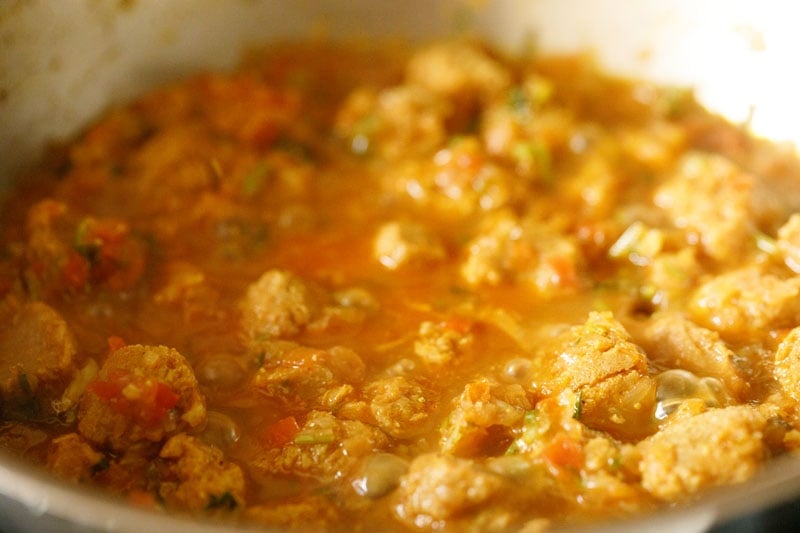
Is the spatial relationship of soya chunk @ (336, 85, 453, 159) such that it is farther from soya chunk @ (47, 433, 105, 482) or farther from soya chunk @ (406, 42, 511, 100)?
A: soya chunk @ (47, 433, 105, 482)

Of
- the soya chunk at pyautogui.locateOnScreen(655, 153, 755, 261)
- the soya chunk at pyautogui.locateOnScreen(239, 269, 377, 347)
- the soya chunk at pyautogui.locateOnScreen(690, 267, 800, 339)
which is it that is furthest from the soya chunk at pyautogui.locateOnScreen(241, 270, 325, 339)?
the soya chunk at pyautogui.locateOnScreen(655, 153, 755, 261)

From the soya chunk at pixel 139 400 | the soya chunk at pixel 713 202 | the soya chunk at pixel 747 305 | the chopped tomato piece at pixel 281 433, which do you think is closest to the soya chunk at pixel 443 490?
the chopped tomato piece at pixel 281 433

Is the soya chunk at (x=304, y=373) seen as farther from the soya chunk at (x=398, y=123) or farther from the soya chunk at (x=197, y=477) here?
the soya chunk at (x=398, y=123)

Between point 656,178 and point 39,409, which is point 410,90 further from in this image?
point 39,409

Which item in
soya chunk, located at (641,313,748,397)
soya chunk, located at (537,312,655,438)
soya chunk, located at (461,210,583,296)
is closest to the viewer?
soya chunk, located at (537,312,655,438)

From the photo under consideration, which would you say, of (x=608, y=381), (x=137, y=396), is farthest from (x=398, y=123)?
(x=137, y=396)

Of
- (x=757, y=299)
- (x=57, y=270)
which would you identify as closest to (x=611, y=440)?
(x=757, y=299)

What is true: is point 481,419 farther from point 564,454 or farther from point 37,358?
point 37,358
